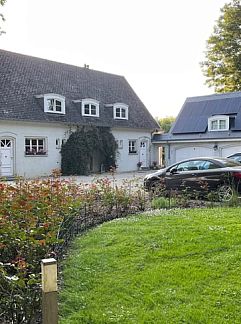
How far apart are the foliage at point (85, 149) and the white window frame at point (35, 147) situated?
4.71 feet

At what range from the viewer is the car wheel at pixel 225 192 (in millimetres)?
10797

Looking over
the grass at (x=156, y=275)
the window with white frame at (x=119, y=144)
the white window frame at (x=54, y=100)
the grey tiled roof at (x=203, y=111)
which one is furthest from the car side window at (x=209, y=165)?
the window with white frame at (x=119, y=144)

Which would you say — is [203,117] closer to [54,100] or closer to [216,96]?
[216,96]

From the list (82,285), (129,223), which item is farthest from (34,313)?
(129,223)

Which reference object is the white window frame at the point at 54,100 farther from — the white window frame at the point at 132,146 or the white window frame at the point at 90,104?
the white window frame at the point at 132,146

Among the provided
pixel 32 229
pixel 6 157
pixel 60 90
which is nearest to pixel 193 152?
pixel 60 90

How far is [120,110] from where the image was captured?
31.0 m

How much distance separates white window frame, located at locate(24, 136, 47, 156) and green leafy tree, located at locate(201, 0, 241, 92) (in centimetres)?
2438

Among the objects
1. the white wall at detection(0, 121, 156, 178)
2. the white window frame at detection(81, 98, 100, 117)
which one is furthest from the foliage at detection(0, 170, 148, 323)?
the white window frame at detection(81, 98, 100, 117)

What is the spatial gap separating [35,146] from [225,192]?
16175 millimetres

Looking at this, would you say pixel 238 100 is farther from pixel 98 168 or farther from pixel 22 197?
pixel 22 197

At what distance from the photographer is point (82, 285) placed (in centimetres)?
466

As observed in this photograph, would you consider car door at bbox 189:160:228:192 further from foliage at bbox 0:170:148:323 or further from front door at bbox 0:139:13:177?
front door at bbox 0:139:13:177

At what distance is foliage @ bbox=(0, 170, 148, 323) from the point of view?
3.45m
